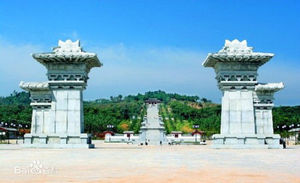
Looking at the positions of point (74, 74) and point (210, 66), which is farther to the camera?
point (210, 66)

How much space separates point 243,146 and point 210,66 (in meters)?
7.12

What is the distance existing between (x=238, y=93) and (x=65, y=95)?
1275cm

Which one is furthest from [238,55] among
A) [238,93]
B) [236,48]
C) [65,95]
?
[65,95]

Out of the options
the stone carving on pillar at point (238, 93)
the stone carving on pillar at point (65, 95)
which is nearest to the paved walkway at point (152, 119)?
the stone carving on pillar at point (238, 93)

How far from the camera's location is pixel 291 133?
205 feet

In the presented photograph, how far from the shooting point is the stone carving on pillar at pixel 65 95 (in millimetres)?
26234

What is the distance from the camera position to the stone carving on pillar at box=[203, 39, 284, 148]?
2627 cm

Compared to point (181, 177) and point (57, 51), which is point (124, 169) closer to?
point (181, 177)

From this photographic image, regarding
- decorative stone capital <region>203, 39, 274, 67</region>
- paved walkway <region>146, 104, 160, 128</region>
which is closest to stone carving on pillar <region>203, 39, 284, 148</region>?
decorative stone capital <region>203, 39, 274, 67</region>

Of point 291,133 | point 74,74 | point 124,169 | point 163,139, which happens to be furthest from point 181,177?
point 291,133

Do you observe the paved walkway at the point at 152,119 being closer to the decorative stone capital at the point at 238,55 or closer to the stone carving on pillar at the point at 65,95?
the stone carving on pillar at the point at 65,95

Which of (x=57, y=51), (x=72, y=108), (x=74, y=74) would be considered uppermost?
(x=57, y=51)

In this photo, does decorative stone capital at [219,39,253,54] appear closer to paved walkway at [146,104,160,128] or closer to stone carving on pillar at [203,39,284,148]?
stone carving on pillar at [203,39,284,148]

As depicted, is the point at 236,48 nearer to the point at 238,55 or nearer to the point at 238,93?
the point at 238,55
